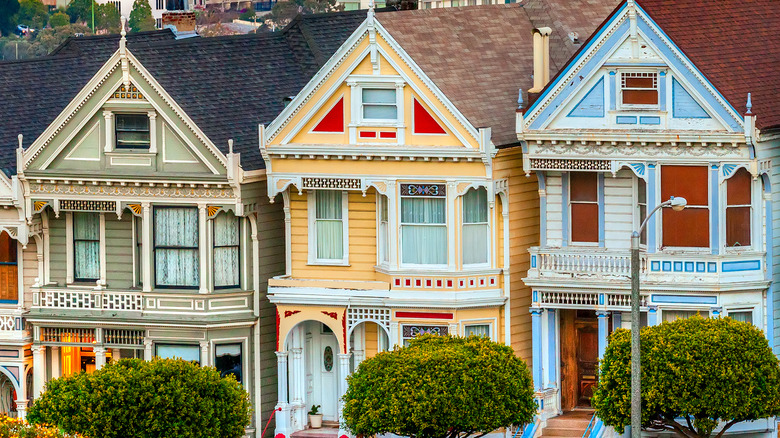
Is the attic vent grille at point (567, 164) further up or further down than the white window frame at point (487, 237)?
further up

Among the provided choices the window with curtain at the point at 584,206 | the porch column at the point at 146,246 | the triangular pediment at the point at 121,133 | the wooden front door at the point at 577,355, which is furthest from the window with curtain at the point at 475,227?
the porch column at the point at 146,246

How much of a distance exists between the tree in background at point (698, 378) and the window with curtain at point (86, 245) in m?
15.7

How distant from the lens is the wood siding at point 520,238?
62.8m

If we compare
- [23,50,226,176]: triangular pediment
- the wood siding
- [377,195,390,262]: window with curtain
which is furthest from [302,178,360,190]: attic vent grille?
the wood siding

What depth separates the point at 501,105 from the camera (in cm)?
6350

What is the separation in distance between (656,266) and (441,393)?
6.67 m

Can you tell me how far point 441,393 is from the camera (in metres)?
58.5

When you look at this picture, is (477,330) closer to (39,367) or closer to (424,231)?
(424,231)

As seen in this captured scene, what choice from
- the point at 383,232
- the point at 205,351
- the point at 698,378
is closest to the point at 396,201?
the point at 383,232

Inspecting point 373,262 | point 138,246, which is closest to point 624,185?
point 373,262

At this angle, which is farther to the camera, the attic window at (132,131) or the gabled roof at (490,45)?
the attic window at (132,131)

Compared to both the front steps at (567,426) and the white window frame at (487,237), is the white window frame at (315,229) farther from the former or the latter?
the front steps at (567,426)

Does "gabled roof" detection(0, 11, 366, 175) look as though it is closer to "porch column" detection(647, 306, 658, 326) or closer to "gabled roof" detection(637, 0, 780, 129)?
"porch column" detection(647, 306, 658, 326)

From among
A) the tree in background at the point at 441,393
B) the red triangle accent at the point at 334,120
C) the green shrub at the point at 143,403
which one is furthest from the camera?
the red triangle accent at the point at 334,120
